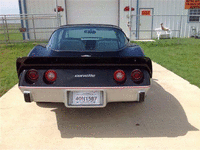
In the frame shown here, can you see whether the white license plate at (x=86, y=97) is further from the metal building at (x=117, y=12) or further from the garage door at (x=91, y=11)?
the garage door at (x=91, y=11)

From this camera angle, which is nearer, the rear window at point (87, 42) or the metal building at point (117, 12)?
the rear window at point (87, 42)

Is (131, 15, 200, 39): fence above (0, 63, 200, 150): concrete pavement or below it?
above

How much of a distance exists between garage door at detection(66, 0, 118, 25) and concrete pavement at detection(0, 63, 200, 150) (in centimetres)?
1118

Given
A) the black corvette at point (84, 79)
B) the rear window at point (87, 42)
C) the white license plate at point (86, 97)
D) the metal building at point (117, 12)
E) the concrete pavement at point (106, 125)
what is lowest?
the concrete pavement at point (106, 125)

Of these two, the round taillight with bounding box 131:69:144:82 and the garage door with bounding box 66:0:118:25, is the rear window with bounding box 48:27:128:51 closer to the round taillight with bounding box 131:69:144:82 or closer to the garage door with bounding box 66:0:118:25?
the round taillight with bounding box 131:69:144:82

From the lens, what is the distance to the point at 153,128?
108 inches

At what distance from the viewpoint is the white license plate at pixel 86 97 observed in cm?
249

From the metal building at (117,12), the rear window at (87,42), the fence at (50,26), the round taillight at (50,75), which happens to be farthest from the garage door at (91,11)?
the round taillight at (50,75)

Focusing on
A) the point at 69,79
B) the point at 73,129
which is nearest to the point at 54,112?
the point at 73,129

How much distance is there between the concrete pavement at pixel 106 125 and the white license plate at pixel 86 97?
1.54 ft

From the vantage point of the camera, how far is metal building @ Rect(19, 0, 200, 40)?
1344 centimetres

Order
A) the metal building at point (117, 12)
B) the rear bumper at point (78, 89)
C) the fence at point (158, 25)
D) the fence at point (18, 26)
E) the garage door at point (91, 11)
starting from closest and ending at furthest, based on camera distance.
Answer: the rear bumper at point (78, 89), the fence at point (18, 26), the metal building at point (117, 12), the garage door at point (91, 11), the fence at point (158, 25)

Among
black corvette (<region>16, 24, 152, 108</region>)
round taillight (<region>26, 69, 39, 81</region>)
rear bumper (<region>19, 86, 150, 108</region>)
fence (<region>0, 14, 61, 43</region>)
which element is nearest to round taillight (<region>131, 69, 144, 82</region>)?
black corvette (<region>16, 24, 152, 108</region>)

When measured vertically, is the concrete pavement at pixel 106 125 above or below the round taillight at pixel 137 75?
below
